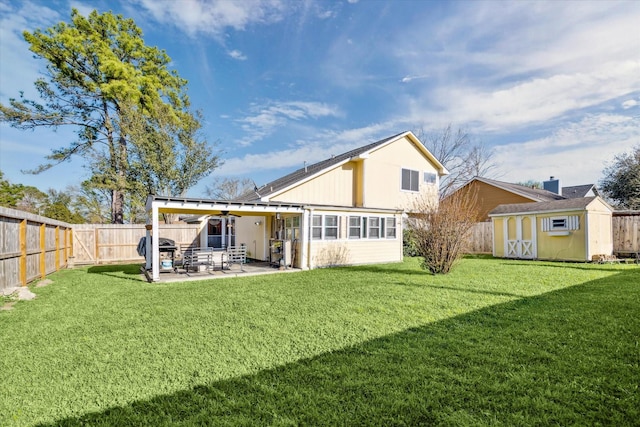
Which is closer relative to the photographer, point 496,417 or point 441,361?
point 496,417

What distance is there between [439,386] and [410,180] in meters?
15.5

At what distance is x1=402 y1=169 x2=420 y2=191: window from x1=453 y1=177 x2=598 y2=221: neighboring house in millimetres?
4309

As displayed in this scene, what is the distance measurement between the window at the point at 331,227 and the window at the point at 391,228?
10.00ft

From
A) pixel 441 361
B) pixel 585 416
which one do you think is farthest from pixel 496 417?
pixel 441 361

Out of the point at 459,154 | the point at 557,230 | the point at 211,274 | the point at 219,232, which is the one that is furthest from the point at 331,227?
the point at 459,154

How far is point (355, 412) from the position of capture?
272cm

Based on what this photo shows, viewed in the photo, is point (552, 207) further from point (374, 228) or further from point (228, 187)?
point (228, 187)

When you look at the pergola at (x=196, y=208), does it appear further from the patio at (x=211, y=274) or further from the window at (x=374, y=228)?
the window at (x=374, y=228)

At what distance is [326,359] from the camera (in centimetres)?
383

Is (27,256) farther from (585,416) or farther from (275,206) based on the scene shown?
(585,416)

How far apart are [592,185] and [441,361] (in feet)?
104

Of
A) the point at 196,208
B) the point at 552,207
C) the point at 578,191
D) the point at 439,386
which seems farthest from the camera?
the point at 578,191

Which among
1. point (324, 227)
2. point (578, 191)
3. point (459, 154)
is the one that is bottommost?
point (324, 227)

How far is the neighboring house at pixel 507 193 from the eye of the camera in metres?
21.5
